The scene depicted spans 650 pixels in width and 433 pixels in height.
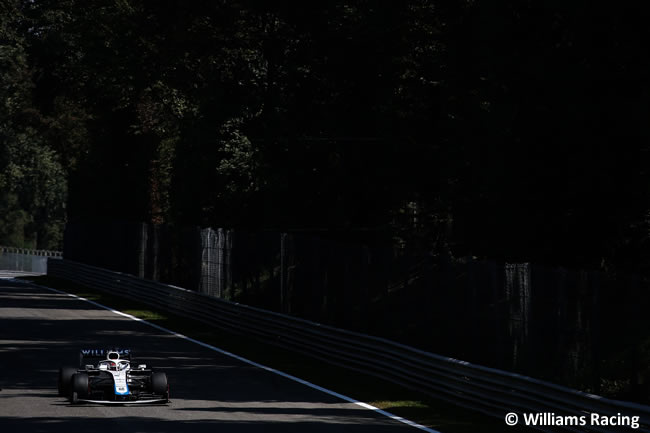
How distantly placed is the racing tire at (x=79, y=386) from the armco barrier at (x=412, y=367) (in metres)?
5.24

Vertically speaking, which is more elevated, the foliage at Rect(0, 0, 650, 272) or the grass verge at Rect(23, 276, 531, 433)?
the foliage at Rect(0, 0, 650, 272)

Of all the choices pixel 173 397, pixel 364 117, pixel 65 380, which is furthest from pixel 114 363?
pixel 364 117

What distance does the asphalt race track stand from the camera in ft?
54.2

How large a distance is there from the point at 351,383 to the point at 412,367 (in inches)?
46.4

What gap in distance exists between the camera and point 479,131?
103 feet

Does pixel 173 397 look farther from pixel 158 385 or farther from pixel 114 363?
pixel 114 363

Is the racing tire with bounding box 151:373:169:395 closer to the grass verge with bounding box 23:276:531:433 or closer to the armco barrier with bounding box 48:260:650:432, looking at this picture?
the grass verge with bounding box 23:276:531:433

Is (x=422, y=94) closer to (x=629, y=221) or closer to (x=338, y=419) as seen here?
(x=629, y=221)

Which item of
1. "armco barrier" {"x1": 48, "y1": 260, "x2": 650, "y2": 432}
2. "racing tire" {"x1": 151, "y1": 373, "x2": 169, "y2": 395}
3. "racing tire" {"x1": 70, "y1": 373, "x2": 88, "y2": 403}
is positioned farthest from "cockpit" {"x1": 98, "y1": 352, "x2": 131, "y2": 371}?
"armco barrier" {"x1": 48, "y1": 260, "x2": 650, "y2": 432}

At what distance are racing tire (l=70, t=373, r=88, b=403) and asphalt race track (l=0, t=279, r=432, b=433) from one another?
0.17 meters

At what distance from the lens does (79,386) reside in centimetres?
1780

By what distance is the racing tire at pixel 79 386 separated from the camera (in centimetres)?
1778

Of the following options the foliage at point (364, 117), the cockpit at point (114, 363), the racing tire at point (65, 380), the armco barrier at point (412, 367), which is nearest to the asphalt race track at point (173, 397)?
the racing tire at point (65, 380)

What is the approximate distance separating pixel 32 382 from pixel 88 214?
41.9 m
